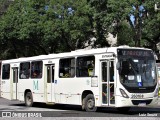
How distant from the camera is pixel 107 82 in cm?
1711

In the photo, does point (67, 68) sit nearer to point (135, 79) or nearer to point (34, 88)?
point (34, 88)

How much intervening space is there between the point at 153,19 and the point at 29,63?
41.4ft

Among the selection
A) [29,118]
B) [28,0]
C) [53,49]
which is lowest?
[29,118]

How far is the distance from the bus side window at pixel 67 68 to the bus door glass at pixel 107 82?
2150 mm

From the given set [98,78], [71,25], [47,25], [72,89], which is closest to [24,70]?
[72,89]

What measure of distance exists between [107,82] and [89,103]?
1558mm

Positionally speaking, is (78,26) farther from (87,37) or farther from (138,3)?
(138,3)

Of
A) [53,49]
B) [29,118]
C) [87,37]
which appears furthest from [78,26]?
[29,118]

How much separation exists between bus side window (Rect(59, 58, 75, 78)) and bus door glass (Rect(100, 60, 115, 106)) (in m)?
2.15

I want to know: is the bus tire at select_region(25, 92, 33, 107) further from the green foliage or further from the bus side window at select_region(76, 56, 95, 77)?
the green foliage

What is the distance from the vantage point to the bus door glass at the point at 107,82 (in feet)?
55.3

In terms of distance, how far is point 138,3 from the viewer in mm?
30906

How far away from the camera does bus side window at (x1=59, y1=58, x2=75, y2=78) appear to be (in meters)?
19.1

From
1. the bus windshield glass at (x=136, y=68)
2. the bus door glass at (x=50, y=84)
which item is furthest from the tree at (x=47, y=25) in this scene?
the bus windshield glass at (x=136, y=68)
